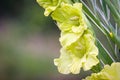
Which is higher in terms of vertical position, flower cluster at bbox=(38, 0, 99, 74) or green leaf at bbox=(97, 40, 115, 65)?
flower cluster at bbox=(38, 0, 99, 74)

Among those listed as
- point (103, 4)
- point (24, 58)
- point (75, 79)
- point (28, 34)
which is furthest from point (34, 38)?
point (103, 4)

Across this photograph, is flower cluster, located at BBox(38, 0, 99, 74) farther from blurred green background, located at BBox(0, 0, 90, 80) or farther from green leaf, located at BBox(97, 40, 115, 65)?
blurred green background, located at BBox(0, 0, 90, 80)

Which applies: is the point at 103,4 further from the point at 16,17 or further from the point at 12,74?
the point at 16,17

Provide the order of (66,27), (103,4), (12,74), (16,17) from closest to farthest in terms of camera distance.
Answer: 1. (66,27)
2. (103,4)
3. (12,74)
4. (16,17)

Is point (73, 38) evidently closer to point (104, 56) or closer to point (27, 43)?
point (104, 56)

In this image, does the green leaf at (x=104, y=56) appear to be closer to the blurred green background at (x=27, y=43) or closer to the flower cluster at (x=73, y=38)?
the flower cluster at (x=73, y=38)

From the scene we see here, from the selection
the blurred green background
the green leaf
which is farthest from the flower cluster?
the blurred green background

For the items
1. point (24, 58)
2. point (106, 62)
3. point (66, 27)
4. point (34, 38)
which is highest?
point (66, 27)

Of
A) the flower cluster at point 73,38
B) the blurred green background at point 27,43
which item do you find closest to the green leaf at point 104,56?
the flower cluster at point 73,38
